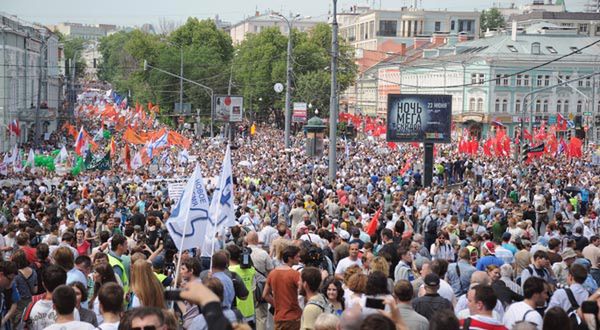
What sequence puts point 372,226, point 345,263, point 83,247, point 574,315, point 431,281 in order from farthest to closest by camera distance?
point 372,226 < point 83,247 < point 345,263 < point 431,281 < point 574,315

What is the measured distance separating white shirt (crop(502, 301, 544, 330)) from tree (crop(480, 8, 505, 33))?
154m

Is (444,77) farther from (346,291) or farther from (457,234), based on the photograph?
(346,291)

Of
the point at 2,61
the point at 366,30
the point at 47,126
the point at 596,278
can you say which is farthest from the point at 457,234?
the point at 366,30

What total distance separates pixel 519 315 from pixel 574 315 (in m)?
0.67

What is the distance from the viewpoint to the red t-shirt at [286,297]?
1071cm

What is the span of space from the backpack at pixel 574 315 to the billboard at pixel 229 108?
208 ft

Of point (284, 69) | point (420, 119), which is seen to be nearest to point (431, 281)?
point (420, 119)

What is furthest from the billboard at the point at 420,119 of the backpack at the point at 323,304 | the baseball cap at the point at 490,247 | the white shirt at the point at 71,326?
the white shirt at the point at 71,326

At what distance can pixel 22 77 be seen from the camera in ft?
253

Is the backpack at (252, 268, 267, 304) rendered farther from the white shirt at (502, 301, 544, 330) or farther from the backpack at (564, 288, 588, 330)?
the white shirt at (502, 301, 544, 330)

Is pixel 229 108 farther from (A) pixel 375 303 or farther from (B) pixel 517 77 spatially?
(A) pixel 375 303

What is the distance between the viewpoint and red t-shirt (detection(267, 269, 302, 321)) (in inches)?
422

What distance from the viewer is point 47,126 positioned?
87375 millimetres

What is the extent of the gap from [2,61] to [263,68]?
1618 inches
